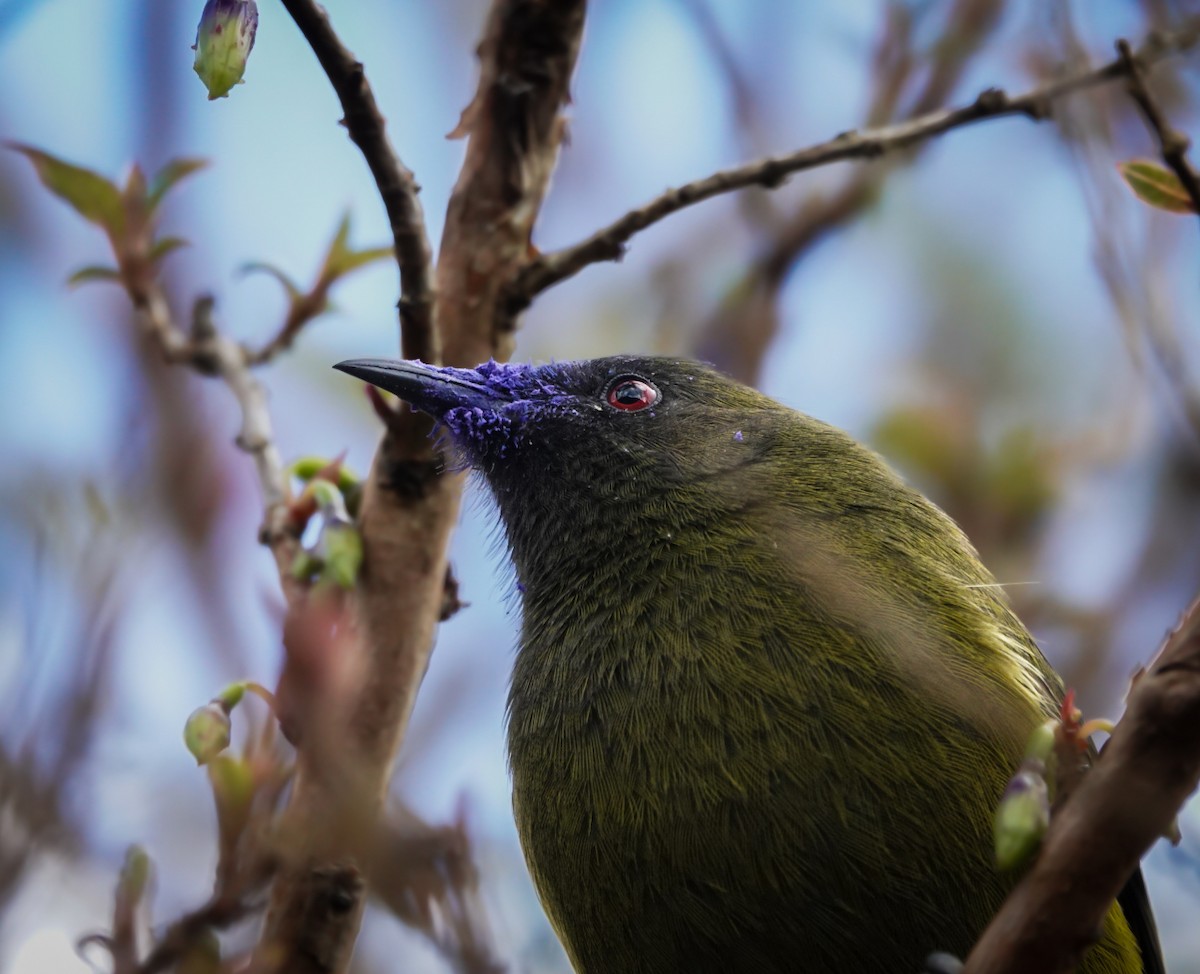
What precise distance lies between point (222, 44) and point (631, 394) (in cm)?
202

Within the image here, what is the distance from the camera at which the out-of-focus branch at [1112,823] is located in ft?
5.17

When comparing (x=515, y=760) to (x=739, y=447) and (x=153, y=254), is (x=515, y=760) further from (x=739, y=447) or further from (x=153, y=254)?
(x=153, y=254)

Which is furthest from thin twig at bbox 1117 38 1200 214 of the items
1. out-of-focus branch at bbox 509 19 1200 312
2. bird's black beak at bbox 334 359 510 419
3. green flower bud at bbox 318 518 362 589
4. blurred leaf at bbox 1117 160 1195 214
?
green flower bud at bbox 318 518 362 589

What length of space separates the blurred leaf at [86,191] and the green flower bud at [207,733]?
1.55m

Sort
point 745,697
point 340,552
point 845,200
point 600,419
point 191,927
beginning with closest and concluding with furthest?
point 191,927 < point 745,697 < point 340,552 < point 600,419 < point 845,200

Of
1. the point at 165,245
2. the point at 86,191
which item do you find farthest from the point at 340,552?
the point at 86,191

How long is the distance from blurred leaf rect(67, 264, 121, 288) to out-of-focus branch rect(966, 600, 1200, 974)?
108 inches

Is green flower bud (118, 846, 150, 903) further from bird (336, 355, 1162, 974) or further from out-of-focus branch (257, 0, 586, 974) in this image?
bird (336, 355, 1162, 974)

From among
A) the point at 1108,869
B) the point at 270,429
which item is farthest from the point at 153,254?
the point at 1108,869

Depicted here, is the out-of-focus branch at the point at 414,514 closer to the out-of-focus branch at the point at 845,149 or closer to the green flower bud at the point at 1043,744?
the out-of-focus branch at the point at 845,149

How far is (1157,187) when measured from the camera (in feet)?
8.49

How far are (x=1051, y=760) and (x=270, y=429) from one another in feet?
7.13

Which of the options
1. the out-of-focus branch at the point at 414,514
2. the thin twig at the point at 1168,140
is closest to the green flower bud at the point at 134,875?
the out-of-focus branch at the point at 414,514

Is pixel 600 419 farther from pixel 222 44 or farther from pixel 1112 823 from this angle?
pixel 1112 823
